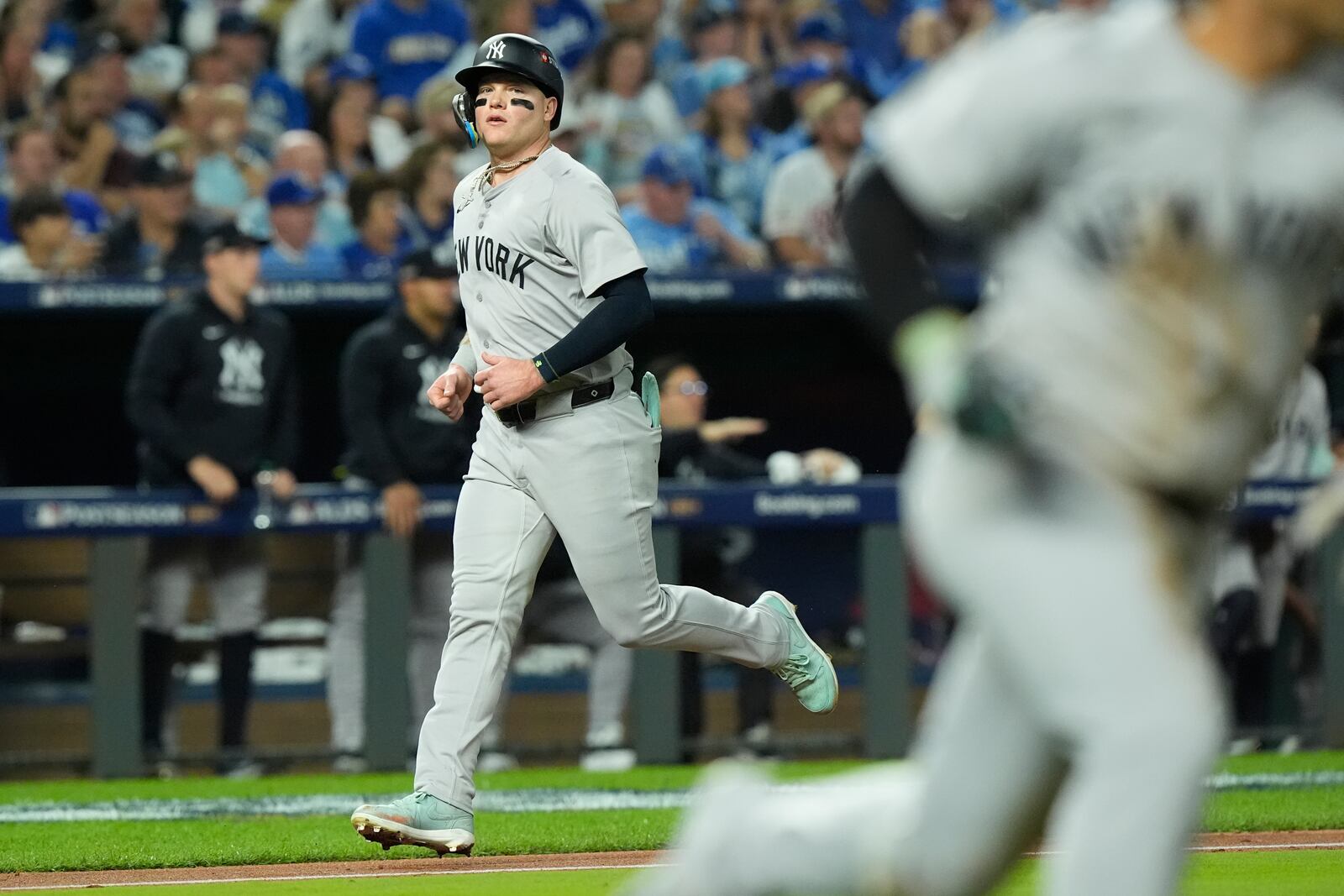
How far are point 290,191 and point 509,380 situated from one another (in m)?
4.58

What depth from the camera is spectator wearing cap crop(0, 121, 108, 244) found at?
9.76 meters

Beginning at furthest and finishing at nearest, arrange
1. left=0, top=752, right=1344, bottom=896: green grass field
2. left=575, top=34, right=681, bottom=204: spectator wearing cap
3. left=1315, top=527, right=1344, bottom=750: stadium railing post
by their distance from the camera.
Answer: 1. left=575, top=34, right=681, bottom=204: spectator wearing cap
2. left=1315, top=527, right=1344, bottom=750: stadium railing post
3. left=0, top=752, right=1344, bottom=896: green grass field

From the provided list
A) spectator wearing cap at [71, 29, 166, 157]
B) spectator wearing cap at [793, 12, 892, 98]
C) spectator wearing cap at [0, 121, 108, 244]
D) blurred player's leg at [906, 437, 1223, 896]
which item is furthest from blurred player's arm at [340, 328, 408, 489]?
blurred player's leg at [906, 437, 1223, 896]

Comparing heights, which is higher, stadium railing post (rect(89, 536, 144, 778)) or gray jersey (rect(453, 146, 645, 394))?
gray jersey (rect(453, 146, 645, 394))

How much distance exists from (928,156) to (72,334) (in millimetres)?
7664

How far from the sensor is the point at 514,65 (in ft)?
17.8

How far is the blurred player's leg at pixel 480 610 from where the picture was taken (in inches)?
209

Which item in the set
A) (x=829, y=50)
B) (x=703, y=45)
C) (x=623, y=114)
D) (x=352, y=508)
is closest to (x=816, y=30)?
(x=829, y=50)

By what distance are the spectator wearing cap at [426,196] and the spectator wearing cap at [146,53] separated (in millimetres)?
2011

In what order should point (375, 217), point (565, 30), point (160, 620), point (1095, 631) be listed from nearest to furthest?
point (1095, 631), point (160, 620), point (375, 217), point (565, 30)

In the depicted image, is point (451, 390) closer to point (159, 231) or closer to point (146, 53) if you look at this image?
point (159, 231)

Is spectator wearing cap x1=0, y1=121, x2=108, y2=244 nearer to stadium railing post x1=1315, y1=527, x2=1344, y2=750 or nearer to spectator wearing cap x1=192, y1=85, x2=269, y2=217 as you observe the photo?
spectator wearing cap x1=192, y1=85, x2=269, y2=217

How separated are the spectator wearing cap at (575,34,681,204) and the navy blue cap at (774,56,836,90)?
26.6 inches

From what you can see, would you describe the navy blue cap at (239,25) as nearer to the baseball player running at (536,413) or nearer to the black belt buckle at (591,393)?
the baseball player running at (536,413)
